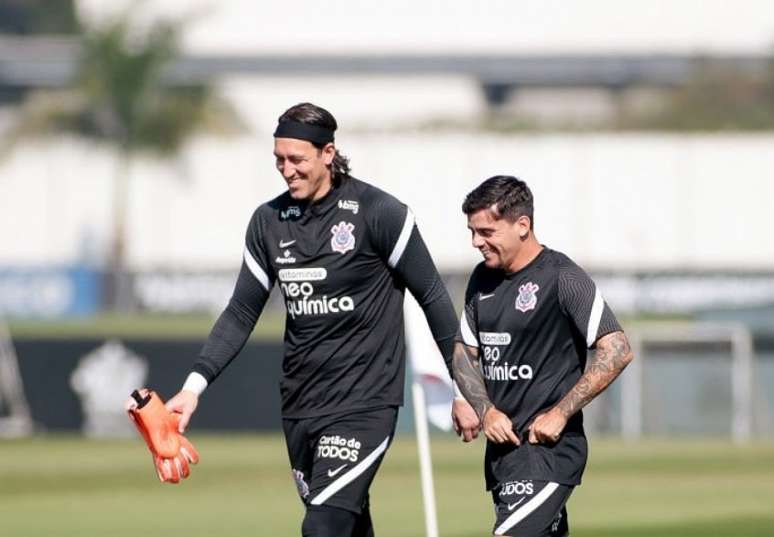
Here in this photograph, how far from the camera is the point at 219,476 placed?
20.6 meters

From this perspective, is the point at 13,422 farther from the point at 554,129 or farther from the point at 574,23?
the point at 574,23

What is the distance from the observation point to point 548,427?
27.6 ft

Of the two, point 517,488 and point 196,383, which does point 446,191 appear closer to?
point 196,383

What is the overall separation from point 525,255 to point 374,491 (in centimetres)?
1055

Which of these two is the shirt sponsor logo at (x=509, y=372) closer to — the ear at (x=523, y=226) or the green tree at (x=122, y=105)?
the ear at (x=523, y=226)

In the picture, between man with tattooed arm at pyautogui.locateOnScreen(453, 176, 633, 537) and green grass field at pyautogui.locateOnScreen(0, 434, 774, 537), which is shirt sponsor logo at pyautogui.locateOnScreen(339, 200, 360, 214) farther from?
green grass field at pyautogui.locateOnScreen(0, 434, 774, 537)

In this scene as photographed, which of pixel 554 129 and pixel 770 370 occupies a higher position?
pixel 554 129

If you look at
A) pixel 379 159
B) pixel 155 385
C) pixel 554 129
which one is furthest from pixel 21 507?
pixel 554 129

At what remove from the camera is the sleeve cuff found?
9.05 meters

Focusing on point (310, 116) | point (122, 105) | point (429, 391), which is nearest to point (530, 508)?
point (310, 116)

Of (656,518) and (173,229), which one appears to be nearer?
(656,518)

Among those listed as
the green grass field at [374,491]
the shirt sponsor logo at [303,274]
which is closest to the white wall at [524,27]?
the green grass field at [374,491]

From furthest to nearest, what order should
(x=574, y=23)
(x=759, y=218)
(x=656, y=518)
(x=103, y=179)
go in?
1. (x=574, y=23)
2. (x=103, y=179)
3. (x=759, y=218)
4. (x=656, y=518)

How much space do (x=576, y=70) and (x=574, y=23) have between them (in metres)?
1.68
